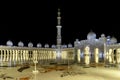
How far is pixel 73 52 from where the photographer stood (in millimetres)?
37094

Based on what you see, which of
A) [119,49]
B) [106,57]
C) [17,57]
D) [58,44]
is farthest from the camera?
[58,44]

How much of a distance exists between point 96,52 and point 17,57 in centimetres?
1258

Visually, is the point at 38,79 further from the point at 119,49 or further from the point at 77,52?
the point at 77,52

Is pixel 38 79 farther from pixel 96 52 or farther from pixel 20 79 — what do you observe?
pixel 96 52

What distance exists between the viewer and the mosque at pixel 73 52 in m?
29.5

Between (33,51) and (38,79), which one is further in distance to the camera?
(33,51)

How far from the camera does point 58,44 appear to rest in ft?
121

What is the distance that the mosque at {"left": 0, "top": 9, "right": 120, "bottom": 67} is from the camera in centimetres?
2950

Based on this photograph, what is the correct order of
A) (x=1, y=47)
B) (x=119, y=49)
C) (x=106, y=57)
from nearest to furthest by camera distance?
(x=119, y=49), (x=106, y=57), (x=1, y=47)

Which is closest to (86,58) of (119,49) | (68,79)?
(119,49)

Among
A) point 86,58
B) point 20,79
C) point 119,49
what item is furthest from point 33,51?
point 20,79

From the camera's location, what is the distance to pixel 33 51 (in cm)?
3597

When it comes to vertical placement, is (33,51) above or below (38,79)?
above

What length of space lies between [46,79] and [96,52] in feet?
58.2
